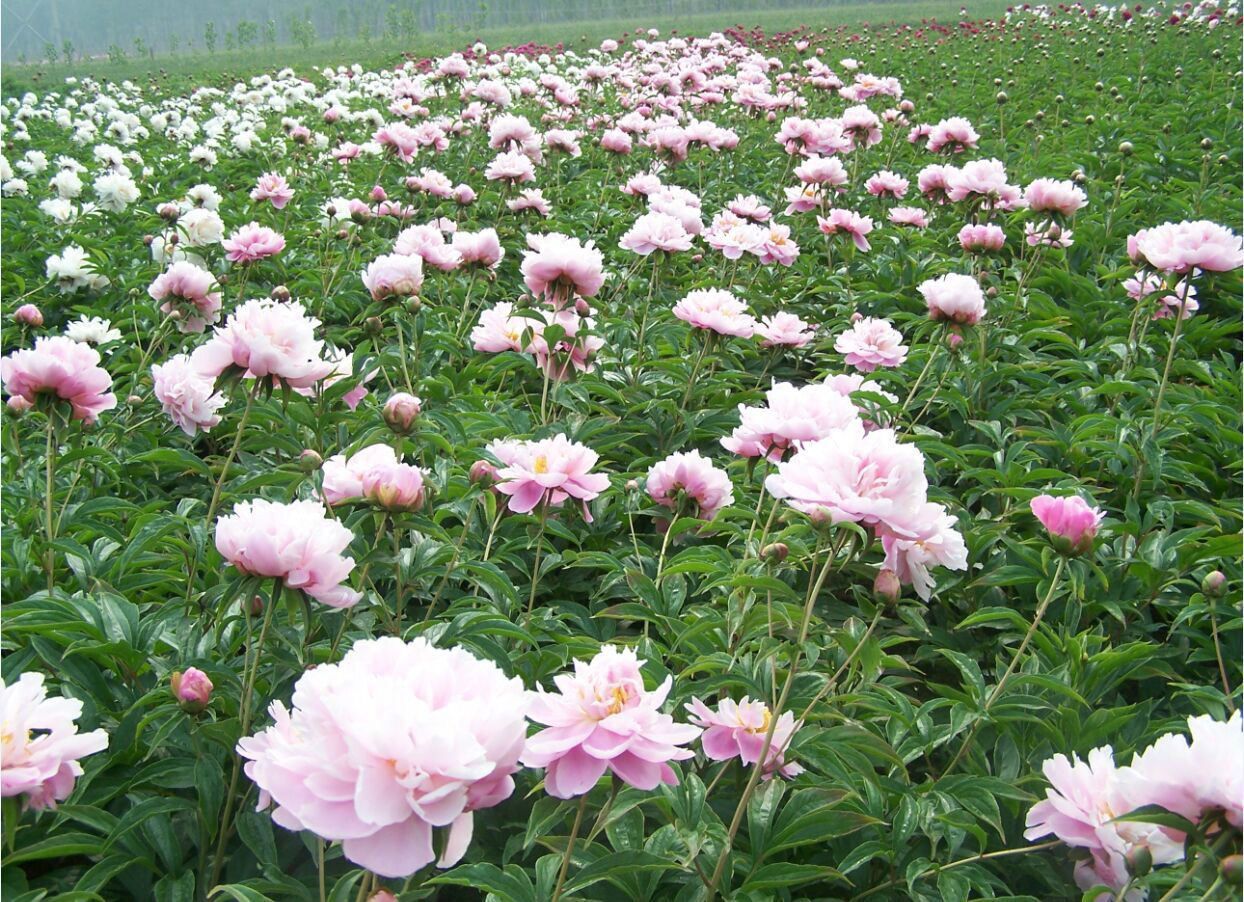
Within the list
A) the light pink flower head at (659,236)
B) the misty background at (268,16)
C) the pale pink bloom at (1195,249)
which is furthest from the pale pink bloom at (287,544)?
the misty background at (268,16)

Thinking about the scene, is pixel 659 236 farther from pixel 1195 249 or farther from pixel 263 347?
pixel 263 347

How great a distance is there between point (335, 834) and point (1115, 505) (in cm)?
219

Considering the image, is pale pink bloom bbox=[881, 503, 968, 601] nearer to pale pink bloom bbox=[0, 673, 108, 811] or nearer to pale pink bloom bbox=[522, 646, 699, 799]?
pale pink bloom bbox=[522, 646, 699, 799]

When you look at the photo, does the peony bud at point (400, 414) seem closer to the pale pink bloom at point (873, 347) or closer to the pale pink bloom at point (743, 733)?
the pale pink bloom at point (743, 733)

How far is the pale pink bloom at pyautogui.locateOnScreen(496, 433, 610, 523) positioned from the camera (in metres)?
1.39

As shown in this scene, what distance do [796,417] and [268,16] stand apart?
1551 inches

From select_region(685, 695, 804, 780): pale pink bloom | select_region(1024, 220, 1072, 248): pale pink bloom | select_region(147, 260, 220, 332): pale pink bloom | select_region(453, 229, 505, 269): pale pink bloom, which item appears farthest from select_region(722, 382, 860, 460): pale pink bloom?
select_region(1024, 220, 1072, 248): pale pink bloom

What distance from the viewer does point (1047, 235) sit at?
3338mm

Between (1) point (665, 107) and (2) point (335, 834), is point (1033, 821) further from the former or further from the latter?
(1) point (665, 107)

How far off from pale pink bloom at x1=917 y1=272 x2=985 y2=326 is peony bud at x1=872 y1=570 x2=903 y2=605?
120 cm

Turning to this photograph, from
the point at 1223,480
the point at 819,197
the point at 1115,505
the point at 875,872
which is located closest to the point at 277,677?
the point at 875,872

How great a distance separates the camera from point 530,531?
1938 millimetres

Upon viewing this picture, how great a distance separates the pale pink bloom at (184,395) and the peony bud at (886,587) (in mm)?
1398

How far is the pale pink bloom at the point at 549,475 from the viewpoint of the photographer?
139cm
